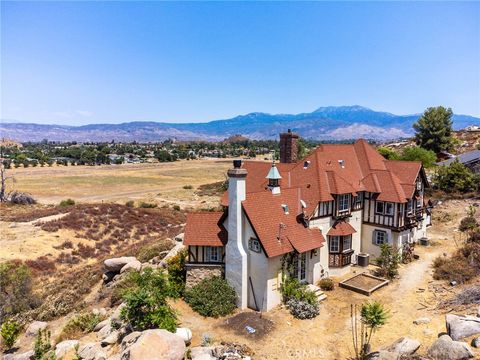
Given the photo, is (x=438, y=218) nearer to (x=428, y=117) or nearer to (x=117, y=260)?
(x=117, y=260)

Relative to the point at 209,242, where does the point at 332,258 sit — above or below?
below

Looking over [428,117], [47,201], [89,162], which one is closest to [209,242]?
[47,201]

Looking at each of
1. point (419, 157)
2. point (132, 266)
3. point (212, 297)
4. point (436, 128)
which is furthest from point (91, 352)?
point (436, 128)

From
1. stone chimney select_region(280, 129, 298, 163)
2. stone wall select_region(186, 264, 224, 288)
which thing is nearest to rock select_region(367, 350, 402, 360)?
stone wall select_region(186, 264, 224, 288)

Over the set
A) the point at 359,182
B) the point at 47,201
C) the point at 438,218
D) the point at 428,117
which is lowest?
the point at 47,201

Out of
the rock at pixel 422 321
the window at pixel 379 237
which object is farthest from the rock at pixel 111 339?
the window at pixel 379 237

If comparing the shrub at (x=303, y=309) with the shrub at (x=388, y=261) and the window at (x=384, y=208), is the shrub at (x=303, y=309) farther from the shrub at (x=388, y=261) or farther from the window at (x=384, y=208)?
the window at (x=384, y=208)
